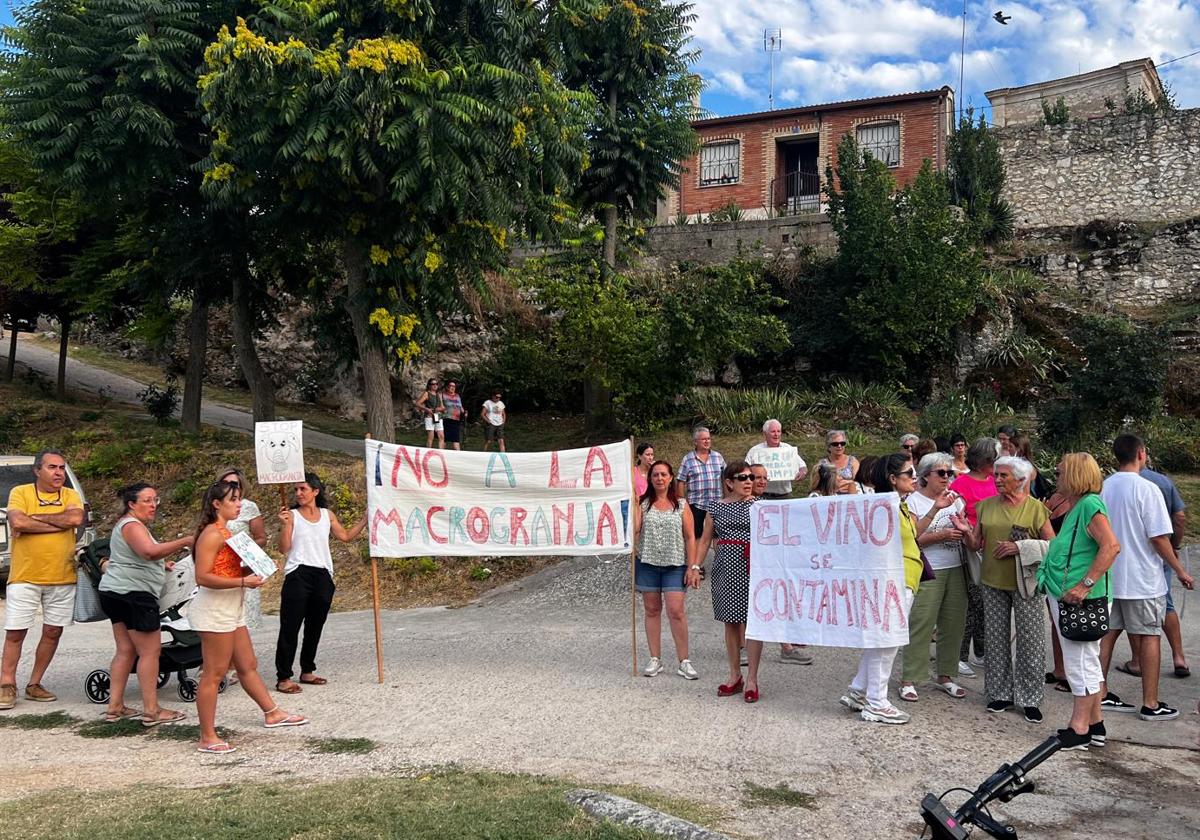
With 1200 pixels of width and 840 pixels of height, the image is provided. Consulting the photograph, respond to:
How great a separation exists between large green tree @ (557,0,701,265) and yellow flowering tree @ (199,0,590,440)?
5201 mm

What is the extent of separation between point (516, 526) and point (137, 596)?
3.09 m

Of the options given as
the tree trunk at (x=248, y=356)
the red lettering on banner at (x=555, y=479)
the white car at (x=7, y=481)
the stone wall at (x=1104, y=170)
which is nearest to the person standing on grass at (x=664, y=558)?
the red lettering on banner at (x=555, y=479)

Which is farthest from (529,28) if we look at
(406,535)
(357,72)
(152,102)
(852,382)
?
(852,382)

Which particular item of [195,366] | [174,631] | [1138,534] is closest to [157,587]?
[174,631]

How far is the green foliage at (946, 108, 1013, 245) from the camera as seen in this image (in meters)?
25.9

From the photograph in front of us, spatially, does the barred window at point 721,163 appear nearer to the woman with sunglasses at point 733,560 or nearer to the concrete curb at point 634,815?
the woman with sunglasses at point 733,560

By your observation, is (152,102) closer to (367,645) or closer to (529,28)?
(529,28)

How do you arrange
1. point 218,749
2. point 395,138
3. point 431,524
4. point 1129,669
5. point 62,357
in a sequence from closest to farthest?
1. point 218,749
2. point 1129,669
3. point 431,524
4. point 395,138
5. point 62,357

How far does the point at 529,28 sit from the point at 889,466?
9753mm

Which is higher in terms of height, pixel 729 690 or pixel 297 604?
pixel 297 604

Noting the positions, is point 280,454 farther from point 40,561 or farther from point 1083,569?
point 1083,569

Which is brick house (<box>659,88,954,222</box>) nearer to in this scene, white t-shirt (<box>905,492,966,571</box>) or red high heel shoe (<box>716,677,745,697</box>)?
white t-shirt (<box>905,492,966,571</box>)

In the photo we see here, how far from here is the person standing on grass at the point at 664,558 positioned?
793cm

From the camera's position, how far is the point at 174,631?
7.75 metres
